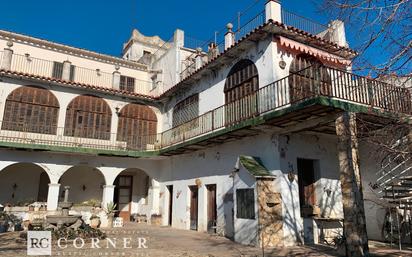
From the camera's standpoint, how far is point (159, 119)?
18.3m

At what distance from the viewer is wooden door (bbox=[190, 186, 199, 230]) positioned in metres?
14.0

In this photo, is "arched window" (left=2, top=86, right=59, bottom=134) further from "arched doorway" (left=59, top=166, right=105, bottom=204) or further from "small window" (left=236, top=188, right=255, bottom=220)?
"small window" (left=236, top=188, right=255, bottom=220)

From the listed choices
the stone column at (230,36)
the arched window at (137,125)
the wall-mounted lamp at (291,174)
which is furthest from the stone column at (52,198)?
the wall-mounted lamp at (291,174)

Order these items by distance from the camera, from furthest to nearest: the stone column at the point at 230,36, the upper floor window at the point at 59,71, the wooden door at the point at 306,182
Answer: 1. the upper floor window at the point at 59,71
2. the stone column at the point at 230,36
3. the wooden door at the point at 306,182

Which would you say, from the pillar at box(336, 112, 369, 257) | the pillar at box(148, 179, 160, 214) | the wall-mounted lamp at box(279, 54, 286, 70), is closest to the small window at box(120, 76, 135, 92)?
the pillar at box(148, 179, 160, 214)

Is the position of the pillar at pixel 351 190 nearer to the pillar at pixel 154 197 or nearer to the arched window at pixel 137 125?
the pillar at pixel 154 197

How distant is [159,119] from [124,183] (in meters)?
4.45

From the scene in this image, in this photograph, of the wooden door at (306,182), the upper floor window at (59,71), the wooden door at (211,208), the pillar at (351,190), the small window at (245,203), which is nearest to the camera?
the pillar at (351,190)

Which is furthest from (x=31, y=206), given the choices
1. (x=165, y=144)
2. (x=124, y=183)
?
(x=165, y=144)

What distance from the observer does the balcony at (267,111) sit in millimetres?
8406

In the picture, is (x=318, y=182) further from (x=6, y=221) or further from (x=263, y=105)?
(x=6, y=221)

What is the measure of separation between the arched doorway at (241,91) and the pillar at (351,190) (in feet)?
10.9

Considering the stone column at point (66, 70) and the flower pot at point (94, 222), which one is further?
the stone column at point (66, 70)

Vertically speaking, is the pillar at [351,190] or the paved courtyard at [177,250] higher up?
the pillar at [351,190]
